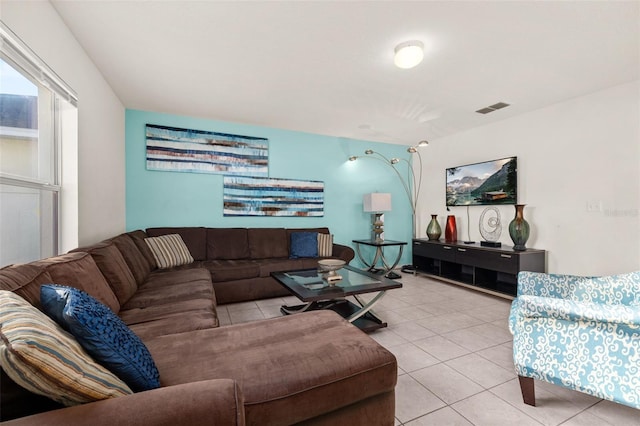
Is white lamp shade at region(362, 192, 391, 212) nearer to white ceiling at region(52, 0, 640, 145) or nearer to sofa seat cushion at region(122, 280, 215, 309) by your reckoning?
white ceiling at region(52, 0, 640, 145)

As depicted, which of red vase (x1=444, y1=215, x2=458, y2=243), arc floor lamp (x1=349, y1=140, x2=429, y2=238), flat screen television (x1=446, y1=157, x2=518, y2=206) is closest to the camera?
flat screen television (x1=446, y1=157, x2=518, y2=206)

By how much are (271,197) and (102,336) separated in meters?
3.47

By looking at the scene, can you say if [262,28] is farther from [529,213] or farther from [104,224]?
[529,213]

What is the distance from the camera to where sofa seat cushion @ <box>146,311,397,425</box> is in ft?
3.19

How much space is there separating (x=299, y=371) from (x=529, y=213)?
12.4 ft

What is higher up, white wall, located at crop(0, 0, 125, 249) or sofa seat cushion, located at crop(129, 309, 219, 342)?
white wall, located at crop(0, 0, 125, 249)

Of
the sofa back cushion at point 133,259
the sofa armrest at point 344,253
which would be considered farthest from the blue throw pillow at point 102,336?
the sofa armrest at point 344,253

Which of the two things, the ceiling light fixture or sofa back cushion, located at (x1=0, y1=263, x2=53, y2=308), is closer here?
sofa back cushion, located at (x1=0, y1=263, x2=53, y2=308)

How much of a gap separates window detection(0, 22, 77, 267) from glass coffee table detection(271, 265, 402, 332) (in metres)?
1.74

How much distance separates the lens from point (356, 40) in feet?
6.89

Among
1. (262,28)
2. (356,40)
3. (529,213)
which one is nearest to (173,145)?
(262,28)

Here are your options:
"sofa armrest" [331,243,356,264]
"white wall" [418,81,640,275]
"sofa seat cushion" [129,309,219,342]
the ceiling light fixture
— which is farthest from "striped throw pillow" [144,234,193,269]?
"white wall" [418,81,640,275]

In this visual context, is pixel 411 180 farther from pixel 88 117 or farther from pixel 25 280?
pixel 25 280

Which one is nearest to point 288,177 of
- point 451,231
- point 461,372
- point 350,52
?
point 350,52
